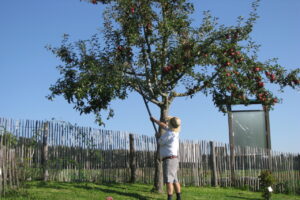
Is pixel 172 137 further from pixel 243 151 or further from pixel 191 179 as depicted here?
pixel 243 151

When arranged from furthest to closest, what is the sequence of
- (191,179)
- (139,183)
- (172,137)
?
(191,179), (139,183), (172,137)

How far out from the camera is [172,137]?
27.1ft

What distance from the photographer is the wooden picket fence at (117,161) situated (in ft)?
40.2

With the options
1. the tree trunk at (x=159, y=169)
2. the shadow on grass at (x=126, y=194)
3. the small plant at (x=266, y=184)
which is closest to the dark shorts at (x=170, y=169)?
the shadow on grass at (x=126, y=194)

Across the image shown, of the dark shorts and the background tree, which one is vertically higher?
the background tree

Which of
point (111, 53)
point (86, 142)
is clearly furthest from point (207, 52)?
point (86, 142)

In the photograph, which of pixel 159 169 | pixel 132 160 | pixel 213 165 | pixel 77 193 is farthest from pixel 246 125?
pixel 77 193

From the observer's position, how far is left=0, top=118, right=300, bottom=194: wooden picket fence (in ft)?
40.2

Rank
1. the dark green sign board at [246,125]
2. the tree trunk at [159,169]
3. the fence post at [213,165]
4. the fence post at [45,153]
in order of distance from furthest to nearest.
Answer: the dark green sign board at [246,125] → the fence post at [213,165] → the fence post at [45,153] → the tree trunk at [159,169]

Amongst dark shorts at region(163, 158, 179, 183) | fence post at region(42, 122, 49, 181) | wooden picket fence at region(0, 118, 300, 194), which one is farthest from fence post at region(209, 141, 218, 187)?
dark shorts at region(163, 158, 179, 183)

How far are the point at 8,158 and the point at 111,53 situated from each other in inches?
183

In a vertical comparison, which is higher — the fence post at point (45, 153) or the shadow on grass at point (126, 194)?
the fence post at point (45, 153)

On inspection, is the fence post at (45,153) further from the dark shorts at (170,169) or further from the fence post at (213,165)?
the fence post at (213,165)

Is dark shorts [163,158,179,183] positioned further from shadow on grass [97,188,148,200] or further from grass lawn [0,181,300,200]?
shadow on grass [97,188,148,200]
